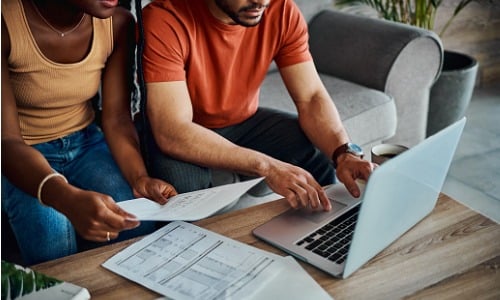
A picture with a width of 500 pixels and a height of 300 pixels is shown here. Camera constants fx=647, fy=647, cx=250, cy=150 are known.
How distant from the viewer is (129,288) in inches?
40.8

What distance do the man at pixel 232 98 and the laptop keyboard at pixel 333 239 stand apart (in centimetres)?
13

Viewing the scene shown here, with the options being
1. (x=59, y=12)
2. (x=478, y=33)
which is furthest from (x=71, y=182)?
(x=478, y=33)

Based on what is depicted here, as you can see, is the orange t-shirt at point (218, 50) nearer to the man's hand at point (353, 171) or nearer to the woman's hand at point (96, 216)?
the man's hand at point (353, 171)

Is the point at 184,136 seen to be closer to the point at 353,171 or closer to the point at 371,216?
the point at 353,171

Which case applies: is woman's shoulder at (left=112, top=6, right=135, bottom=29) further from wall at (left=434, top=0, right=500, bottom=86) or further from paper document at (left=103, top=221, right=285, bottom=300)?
wall at (left=434, top=0, right=500, bottom=86)

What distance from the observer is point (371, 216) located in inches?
39.5

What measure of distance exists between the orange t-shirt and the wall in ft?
5.85

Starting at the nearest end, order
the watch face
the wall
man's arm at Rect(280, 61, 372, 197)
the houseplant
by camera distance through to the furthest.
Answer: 1. the watch face
2. man's arm at Rect(280, 61, 372, 197)
3. the houseplant
4. the wall

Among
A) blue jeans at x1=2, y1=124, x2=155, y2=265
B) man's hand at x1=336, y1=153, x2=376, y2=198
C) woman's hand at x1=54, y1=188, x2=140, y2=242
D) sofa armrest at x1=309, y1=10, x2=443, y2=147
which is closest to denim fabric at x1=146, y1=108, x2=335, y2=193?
blue jeans at x1=2, y1=124, x2=155, y2=265

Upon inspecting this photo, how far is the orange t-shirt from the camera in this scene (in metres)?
1.54

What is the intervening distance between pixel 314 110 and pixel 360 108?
0.45 metres

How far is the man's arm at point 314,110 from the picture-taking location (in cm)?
157

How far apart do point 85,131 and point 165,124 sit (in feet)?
0.69

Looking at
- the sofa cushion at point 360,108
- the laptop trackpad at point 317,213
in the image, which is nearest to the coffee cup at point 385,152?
the laptop trackpad at point 317,213
